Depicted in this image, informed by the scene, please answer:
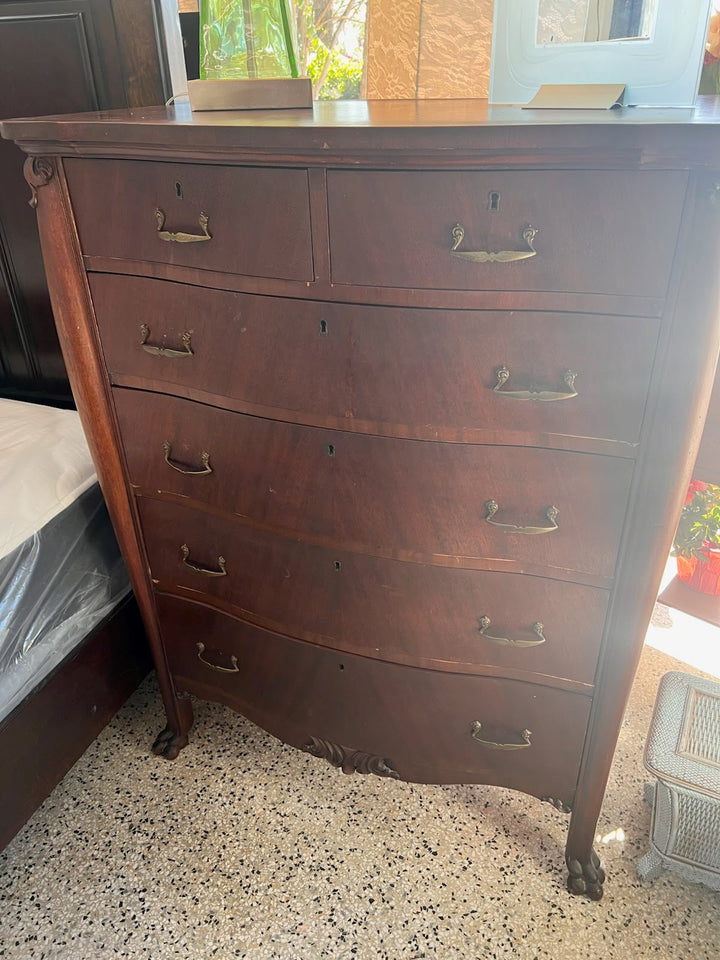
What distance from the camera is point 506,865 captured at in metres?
1.37

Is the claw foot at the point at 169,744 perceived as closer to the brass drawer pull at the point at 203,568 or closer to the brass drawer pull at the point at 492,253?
the brass drawer pull at the point at 203,568

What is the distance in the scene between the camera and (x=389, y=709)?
4.11 ft

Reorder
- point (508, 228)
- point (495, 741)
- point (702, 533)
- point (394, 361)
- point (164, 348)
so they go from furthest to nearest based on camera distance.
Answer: point (702, 533) → point (495, 741) → point (164, 348) → point (394, 361) → point (508, 228)

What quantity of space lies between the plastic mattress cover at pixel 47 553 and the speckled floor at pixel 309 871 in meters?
0.37

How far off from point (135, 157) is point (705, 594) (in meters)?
1.69

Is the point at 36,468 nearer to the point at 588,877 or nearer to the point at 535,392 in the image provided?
the point at 535,392

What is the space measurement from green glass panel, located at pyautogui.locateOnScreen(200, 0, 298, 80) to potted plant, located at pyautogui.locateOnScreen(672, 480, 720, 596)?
1.34m

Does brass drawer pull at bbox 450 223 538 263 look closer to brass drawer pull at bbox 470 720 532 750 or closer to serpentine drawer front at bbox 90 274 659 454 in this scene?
serpentine drawer front at bbox 90 274 659 454

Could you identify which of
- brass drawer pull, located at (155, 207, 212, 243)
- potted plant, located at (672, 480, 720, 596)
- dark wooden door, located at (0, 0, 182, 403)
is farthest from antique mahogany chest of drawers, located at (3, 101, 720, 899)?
potted plant, located at (672, 480, 720, 596)

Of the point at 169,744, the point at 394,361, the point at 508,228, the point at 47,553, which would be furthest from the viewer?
the point at 169,744

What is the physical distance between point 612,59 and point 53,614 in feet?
4.40

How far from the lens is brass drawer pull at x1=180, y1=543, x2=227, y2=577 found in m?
1.26

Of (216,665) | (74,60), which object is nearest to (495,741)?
(216,665)

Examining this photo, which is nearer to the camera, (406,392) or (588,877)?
(406,392)
